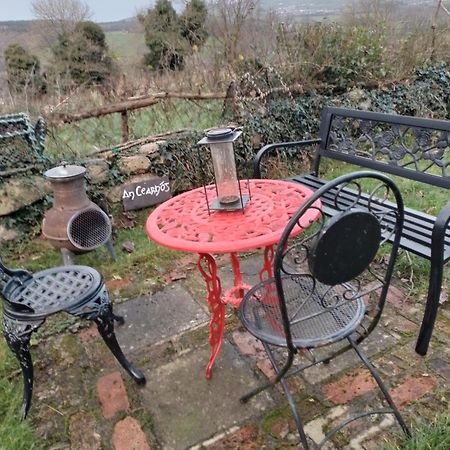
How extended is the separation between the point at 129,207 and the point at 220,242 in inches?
86.3

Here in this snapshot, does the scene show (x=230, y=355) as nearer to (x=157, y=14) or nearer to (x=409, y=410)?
(x=409, y=410)

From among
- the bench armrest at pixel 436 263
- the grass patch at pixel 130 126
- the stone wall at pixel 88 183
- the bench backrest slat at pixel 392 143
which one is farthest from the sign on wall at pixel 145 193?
the bench armrest at pixel 436 263

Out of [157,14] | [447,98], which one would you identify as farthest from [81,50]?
[447,98]

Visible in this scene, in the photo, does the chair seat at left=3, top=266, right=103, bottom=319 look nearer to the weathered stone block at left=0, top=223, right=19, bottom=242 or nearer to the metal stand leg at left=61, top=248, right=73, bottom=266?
the metal stand leg at left=61, top=248, right=73, bottom=266

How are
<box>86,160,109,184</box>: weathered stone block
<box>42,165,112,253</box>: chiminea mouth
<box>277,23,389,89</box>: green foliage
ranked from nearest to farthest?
<box>42,165,112,253</box>: chiminea mouth
<box>86,160,109,184</box>: weathered stone block
<box>277,23,389,89</box>: green foliage

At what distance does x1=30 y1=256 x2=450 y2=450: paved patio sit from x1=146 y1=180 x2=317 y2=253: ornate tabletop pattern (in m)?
0.77

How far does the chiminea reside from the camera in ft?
9.64

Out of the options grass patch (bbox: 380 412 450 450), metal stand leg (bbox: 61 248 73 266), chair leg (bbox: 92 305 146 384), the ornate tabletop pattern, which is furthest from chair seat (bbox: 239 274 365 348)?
metal stand leg (bbox: 61 248 73 266)

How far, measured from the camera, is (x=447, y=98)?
18.8 ft

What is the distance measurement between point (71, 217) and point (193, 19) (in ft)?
14.8

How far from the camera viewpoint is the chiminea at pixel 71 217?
294 cm

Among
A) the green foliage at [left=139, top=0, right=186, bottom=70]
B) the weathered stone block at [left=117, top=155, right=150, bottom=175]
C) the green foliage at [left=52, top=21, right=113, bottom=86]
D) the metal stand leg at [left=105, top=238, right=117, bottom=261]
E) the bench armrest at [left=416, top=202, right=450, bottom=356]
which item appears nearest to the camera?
the bench armrest at [left=416, top=202, right=450, bottom=356]

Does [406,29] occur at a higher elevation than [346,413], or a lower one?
higher

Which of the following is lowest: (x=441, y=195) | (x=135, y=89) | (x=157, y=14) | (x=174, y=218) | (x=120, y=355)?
(x=441, y=195)
